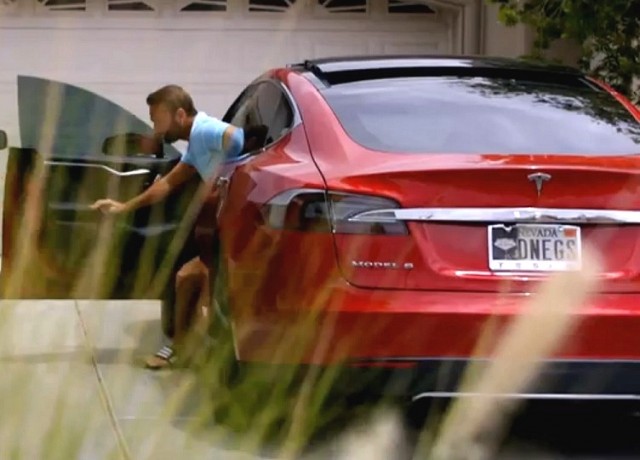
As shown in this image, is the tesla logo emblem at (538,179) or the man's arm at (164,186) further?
the man's arm at (164,186)

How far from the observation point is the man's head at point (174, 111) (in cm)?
610

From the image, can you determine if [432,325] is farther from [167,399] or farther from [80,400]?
[80,400]

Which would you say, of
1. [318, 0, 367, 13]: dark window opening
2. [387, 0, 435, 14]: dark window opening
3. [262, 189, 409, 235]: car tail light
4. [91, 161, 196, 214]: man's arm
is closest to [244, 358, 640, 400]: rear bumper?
[262, 189, 409, 235]: car tail light

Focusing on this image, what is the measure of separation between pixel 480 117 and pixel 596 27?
3.09m

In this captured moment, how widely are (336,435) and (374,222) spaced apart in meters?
0.90

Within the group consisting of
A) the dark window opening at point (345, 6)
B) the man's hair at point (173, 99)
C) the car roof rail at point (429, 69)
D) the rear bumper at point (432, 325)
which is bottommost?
the rear bumper at point (432, 325)

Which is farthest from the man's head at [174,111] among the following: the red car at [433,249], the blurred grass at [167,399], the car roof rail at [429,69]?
A: the blurred grass at [167,399]

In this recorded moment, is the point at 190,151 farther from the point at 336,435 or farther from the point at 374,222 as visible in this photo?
the point at 336,435

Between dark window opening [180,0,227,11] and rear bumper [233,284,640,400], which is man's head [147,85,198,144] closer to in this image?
rear bumper [233,284,640,400]

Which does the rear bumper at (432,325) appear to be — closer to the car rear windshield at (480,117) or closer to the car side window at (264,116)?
the car rear windshield at (480,117)

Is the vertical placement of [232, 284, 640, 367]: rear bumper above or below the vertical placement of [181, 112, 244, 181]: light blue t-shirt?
below

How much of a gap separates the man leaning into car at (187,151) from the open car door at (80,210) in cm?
9

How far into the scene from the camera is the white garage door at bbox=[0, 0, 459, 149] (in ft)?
36.3

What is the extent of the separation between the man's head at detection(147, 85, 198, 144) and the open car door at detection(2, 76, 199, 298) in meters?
0.17
